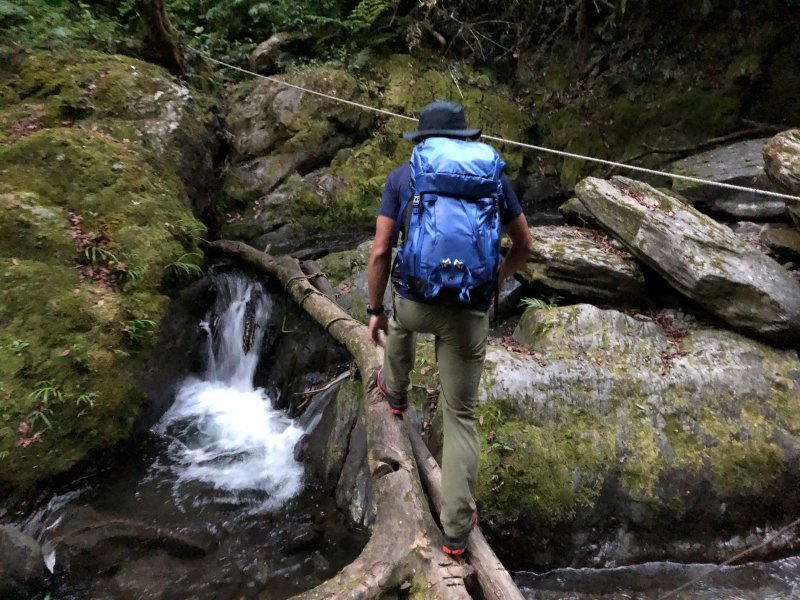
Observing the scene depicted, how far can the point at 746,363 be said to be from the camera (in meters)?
4.52

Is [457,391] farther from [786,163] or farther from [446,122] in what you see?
[786,163]

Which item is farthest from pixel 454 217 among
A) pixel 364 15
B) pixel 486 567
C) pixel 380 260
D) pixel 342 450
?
pixel 364 15

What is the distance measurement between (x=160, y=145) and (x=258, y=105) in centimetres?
329

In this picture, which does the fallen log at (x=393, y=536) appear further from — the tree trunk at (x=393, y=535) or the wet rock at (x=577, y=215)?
the wet rock at (x=577, y=215)

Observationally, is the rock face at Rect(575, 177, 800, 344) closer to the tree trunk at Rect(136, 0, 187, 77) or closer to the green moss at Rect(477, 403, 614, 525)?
→ the green moss at Rect(477, 403, 614, 525)

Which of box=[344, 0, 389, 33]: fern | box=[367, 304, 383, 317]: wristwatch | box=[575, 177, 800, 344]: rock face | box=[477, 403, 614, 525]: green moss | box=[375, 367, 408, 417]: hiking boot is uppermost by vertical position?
box=[344, 0, 389, 33]: fern

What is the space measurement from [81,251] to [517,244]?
186 inches

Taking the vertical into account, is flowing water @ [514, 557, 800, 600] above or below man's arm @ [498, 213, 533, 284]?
below

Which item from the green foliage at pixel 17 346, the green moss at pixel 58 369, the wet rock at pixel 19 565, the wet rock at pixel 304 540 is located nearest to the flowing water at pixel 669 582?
the wet rock at pixel 304 540

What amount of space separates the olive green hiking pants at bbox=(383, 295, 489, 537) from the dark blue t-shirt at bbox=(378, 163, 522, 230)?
0.53 metres

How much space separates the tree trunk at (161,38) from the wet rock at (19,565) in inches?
308

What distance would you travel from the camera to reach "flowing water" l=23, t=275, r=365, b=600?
3.88m

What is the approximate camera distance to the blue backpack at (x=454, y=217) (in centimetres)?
248

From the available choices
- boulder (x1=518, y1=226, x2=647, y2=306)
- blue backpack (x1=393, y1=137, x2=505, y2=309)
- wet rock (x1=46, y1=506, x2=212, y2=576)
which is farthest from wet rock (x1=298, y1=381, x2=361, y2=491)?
blue backpack (x1=393, y1=137, x2=505, y2=309)
